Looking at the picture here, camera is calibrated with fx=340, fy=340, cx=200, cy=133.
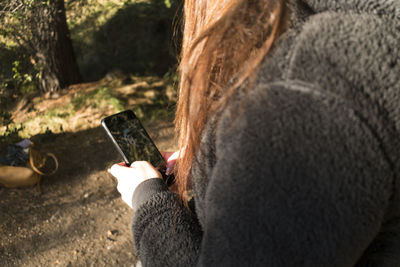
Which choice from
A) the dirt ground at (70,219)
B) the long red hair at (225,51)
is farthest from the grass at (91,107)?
the long red hair at (225,51)

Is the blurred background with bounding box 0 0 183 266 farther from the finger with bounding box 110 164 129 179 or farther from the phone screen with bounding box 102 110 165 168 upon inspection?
the finger with bounding box 110 164 129 179

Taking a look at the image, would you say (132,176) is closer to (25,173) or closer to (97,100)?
(25,173)

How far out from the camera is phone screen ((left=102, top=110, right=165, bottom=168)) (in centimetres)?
148

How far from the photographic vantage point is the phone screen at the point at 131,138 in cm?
148

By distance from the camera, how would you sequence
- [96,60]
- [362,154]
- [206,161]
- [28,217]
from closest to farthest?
[362,154]
[206,161]
[28,217]
[96,60]

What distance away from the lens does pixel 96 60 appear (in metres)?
6.72

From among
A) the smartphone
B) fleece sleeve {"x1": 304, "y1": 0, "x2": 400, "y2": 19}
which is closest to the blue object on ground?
the smartphone

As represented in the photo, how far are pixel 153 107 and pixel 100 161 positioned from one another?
1.48m

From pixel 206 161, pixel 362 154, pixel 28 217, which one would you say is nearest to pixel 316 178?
pixel 362 154

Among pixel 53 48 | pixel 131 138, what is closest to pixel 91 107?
pixel 53 48

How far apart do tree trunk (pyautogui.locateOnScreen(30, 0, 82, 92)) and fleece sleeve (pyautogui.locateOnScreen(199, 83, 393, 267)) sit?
461 centimetres

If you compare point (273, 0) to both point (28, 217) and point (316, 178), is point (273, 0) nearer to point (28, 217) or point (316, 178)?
point (316, 178)

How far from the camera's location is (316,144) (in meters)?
0.60

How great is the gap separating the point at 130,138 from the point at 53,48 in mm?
4365
